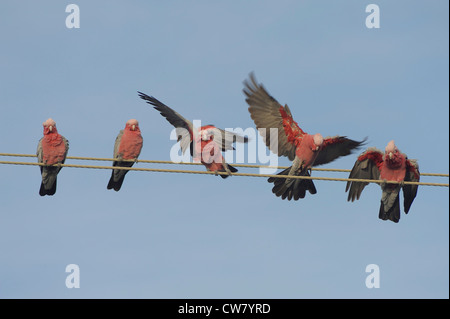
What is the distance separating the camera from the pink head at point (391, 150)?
14.0 m

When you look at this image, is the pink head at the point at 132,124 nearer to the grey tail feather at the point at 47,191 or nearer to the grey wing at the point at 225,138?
the grey wing at the point at 225,138

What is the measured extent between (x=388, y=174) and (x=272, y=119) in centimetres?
246

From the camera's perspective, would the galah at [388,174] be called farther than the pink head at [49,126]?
No

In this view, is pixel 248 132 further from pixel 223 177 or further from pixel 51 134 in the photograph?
pixel 51 134

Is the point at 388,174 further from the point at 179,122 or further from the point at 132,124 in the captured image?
the point at 132,124

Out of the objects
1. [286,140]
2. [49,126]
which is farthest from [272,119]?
[49,126]

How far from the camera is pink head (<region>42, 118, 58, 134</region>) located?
47.3 ft

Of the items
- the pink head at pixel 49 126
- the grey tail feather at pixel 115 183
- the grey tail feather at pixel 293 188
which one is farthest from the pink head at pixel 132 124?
the grey tail feather at pixel 293 188

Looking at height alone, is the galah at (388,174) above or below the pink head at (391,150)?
below

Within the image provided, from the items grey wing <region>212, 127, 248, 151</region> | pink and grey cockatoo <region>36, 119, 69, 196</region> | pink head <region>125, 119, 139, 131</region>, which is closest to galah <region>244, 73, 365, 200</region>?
grey wing <region>212, 127, 248, 151</region>

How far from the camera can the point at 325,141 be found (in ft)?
49.0

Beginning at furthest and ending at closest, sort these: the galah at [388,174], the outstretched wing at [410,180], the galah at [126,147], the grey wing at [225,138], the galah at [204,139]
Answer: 1. the galah at [126,147]
2. the grey wing at [225,138]
3. the outstretched wing at [410,180]
4. the galah at [388,174]
5. the galah at [204,139]

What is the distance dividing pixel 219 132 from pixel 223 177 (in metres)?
0.98

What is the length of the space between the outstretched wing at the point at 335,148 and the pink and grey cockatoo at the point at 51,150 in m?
4.71
